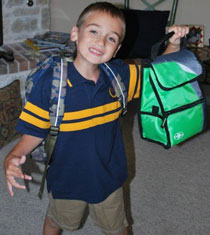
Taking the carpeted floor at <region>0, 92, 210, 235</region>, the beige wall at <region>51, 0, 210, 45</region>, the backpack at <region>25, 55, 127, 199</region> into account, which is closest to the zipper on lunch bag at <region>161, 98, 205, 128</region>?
the backpack at <region>25, 55, 127, 199</region>

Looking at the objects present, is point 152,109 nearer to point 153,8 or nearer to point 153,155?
point 153,155

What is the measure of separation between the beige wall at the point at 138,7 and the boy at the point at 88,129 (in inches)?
102

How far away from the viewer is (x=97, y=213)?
148 centimetres

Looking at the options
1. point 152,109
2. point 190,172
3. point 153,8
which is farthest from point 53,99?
point 153,8

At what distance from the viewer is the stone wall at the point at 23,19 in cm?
331

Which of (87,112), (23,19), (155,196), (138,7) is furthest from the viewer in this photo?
(138,7)

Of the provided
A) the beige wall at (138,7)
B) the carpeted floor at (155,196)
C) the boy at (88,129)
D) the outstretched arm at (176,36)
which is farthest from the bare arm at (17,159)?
the beige wall at (138,7)

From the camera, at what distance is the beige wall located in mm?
3814

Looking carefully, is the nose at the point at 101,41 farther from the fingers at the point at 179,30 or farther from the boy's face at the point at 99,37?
the fingers at the point at 179,30

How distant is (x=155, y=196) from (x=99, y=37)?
1.31 metres

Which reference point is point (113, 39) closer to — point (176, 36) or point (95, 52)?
point (95, 52)

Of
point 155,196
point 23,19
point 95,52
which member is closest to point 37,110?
point 95,52

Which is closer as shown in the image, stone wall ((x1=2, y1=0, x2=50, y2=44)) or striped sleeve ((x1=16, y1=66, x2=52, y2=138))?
striped sleeve ((x1=16, y1=66, x2=52, y2=138))

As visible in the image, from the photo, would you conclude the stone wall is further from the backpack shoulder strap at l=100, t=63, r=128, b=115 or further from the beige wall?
the backpack shoulder strap at l=100, t=63, r=128, b=115
